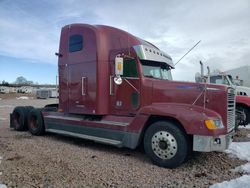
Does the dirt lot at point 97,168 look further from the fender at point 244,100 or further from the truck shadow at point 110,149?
the fender at point 244,100

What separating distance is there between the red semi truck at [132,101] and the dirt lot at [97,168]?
362 millimetres

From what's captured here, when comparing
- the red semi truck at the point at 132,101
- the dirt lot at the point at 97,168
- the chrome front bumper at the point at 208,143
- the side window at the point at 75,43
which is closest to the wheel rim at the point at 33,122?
the red semi truck at the point at 132,101

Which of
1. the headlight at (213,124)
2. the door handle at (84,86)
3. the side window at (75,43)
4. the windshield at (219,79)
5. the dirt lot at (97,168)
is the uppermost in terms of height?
the side window at (75,43)

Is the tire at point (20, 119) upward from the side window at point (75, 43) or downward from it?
downward

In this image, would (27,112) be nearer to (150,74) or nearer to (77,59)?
(77,59)

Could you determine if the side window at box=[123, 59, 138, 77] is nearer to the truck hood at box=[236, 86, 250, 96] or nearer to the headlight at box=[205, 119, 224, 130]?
the headlight at box=[205, 119, 224, 130]

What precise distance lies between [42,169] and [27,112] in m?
5.44

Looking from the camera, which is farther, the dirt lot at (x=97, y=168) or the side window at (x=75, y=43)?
the side window at (x=75, y=43)

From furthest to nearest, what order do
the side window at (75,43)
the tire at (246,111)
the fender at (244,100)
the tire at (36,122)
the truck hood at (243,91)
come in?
the truck hood at (243,91), the fender at (244,100), the tire at (246,111), the tire at (36,122), the side window at (75,43)

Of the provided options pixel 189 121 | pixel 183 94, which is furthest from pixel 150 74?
pixel 189 121

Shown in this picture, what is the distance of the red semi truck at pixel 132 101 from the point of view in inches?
213

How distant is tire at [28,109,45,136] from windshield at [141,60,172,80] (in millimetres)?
4375

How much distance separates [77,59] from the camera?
7.71 metres

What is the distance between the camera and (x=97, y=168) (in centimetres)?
534
